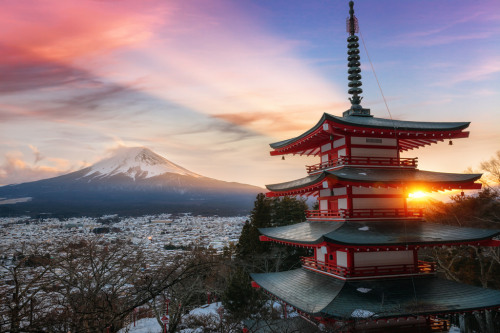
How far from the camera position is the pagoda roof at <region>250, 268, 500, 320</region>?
1130 centimetres

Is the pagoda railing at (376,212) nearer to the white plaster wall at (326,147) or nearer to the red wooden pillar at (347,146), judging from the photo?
the red wooden pillar at (347,146)

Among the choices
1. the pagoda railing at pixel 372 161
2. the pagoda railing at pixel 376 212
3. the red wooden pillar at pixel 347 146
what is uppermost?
the red wooden pillar at pixel 347 146

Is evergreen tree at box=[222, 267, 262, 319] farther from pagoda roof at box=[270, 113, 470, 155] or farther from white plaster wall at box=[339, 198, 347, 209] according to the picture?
pagoda roof at box=[270, 113, 470, 155]

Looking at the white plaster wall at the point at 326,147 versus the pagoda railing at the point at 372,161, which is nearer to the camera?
the pagoda railing at the point at 372,161

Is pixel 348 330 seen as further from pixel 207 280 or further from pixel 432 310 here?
pixel 207 280

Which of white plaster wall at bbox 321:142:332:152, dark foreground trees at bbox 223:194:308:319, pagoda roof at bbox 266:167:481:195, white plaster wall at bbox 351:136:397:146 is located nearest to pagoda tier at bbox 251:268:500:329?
pagoda roof at bbox 266:167:481:195

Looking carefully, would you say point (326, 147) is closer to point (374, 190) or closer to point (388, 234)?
point (374, 190)

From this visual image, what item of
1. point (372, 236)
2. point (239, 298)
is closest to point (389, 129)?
point (372, 236)

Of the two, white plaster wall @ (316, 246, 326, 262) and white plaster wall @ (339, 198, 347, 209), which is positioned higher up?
white plaster wall @ (339, 198, 347, 209)

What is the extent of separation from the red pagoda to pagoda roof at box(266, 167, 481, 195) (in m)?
0.04

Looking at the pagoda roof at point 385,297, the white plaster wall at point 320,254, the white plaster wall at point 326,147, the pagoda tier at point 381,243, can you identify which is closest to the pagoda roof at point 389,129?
the white plaster wall at point 326,147

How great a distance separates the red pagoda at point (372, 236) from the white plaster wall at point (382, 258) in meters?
0.04

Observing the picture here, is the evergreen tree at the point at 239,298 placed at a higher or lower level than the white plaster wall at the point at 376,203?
lower

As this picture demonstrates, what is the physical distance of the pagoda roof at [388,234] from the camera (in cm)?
1288
